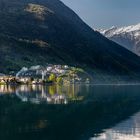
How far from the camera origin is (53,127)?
7369 centimetres

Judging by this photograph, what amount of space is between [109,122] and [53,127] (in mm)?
13016

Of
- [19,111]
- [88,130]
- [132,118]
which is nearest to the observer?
[88,130]

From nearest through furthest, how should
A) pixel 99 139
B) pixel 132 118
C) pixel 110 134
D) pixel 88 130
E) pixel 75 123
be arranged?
pixel 99 139, pixel 110 134, pixel 88 130, pixel 75 123, pixel 132 118


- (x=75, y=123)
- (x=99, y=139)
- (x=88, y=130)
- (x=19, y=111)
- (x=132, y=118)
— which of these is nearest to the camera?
(x=99, y=139)

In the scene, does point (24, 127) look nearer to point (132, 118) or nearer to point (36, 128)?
point (36, 128)

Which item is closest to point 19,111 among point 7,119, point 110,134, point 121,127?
point 7,119

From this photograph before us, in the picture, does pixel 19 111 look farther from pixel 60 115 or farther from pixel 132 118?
pixel 132 118

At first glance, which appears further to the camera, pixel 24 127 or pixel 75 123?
pixel 75 123

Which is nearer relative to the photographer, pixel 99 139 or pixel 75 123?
pixel 99 139

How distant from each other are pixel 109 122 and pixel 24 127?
16.5 meters

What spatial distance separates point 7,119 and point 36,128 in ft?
41.0

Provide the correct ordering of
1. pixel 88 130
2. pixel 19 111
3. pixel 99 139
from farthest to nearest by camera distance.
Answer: pixel 19 111 < pixel 88 130 < pixel 99 139

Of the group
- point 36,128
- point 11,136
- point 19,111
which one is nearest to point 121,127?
point 36,128

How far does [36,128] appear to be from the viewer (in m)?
72.1
